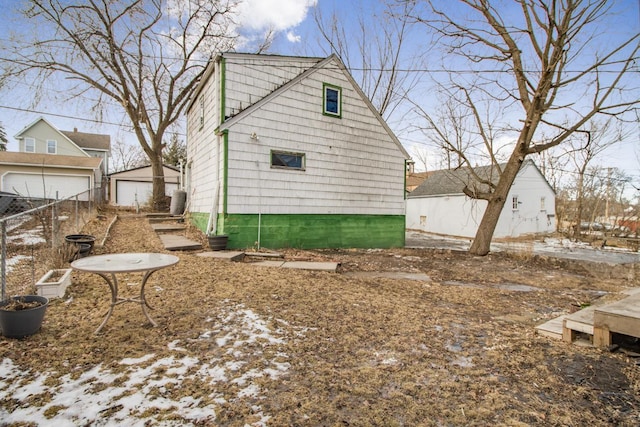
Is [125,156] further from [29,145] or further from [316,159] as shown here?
[316,159]

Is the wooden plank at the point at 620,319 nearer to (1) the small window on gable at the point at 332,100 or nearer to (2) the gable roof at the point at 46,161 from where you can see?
(1) the small window on gable at the point at 332,100

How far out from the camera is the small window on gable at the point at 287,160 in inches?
361

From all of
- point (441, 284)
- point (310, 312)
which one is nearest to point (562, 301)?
point (441, 284)

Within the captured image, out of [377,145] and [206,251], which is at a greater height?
[377,145]

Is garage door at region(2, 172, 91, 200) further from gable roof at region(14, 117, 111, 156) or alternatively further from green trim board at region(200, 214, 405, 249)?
green trim board at region(200, 214, 405, 249)

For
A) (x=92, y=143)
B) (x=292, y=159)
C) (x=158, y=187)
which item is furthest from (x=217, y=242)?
(x=92, y=143)

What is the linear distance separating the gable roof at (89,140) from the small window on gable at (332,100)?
27.9 m

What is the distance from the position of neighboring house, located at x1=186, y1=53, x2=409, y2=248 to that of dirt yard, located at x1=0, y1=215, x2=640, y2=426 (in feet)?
13.0

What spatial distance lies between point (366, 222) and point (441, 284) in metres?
4.93

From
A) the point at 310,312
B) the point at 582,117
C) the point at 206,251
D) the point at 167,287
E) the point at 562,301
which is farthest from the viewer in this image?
the point at 582,117

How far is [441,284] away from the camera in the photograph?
20.9 feet

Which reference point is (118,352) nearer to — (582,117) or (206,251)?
(206,251)

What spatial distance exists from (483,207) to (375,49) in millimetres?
11100

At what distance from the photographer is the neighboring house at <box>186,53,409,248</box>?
8.60 m
